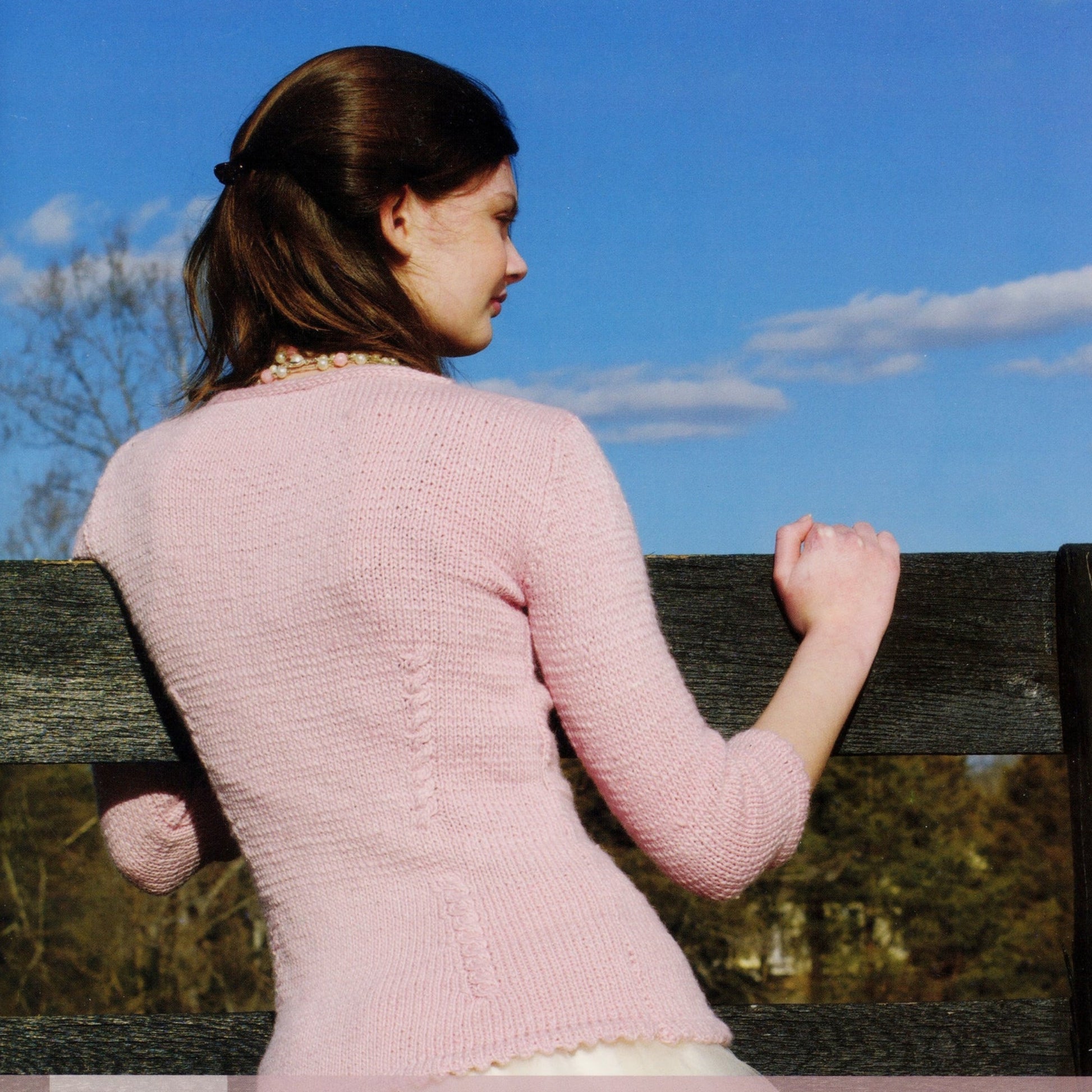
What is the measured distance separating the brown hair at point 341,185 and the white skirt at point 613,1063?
81cm

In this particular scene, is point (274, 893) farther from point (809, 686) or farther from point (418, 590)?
point (809, 686)

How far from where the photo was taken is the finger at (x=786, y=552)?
5.35 feet

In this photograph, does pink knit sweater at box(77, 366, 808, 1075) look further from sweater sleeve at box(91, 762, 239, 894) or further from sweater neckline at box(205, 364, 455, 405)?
sweater sleeve at box(91, 762, 239, 894)

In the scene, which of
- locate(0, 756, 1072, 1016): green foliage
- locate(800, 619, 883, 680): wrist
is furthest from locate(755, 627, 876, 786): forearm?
locate(0, 756, 1072, 1016): green foliage

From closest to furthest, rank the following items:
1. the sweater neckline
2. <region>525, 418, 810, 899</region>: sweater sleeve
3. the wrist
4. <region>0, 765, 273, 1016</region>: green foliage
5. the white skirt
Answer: the white skirt
<region>525, 418, 810, 899</region>: sweater sleeve
the sweater neckline
the wrist
<region>0, 765, 273, 1016</region>: green foliage

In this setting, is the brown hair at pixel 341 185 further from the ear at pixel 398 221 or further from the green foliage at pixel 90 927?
the green foliage at pixel 90 927

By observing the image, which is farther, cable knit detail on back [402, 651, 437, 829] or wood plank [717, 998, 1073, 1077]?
wood plank [717, 998, 1073, 1077]

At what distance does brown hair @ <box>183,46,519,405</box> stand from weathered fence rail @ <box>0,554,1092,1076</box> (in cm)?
41

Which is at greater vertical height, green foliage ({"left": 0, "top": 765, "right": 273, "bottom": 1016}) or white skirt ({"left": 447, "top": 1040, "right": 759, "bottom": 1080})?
white skirt ({"left": 447, "top": 1040, "right": 759, "bottom": 1080})

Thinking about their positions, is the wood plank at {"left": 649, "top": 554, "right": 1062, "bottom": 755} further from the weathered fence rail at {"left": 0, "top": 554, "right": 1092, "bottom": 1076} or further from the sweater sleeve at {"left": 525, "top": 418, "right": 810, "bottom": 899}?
the sweater sleeve at {"left": 525, "top": 418, "right": 810, "bottom": 899}

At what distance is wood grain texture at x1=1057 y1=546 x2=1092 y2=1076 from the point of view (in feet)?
5.40

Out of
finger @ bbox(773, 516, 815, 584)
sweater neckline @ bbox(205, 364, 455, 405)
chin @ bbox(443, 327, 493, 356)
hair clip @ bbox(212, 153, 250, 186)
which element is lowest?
finger @ bbox(773, 516, 815, 584)

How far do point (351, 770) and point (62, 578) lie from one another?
56cm

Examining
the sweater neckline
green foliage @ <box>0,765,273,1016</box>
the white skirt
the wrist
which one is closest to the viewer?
the white skirt
